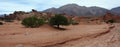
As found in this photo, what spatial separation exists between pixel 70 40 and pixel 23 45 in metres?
5.88

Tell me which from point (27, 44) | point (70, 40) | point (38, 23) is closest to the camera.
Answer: point (27, 44)

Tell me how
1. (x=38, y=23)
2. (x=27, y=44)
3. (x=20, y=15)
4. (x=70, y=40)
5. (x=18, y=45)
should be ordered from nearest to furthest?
1. (x=18, y=45)
2. (x=27, y=44)
3. (x=70, y=40)
4. (x=38, y=23)
5. (x=20, y=15)

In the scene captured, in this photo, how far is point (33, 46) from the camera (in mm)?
21156

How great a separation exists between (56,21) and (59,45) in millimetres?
33694

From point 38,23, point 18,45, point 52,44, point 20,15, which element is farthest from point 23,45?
point 20,15

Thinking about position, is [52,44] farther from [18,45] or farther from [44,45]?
[18,45]

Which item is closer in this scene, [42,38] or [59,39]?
[59,39]

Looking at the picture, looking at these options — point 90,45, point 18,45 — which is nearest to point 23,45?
point 18,45

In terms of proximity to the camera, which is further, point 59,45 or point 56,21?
point 56,21

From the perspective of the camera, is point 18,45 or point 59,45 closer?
point 18,45

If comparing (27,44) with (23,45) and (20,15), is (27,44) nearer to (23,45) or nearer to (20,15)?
(23,45)

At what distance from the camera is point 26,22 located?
56.2 meters

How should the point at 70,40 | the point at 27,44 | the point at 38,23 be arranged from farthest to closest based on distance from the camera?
the point at 38,23 < the point at 70,40 < the point at 27,44

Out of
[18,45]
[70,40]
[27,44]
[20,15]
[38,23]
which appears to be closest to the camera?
[18,45]
